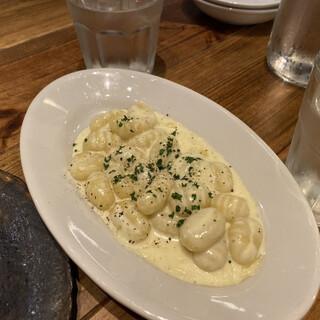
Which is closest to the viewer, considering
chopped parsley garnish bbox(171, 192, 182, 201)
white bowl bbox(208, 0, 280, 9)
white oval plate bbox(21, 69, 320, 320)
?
white oval plate bbox(21, 69, 320, 320)

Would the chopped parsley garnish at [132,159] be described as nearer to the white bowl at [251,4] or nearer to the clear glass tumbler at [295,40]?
the clear glass tumbler at [295,40]

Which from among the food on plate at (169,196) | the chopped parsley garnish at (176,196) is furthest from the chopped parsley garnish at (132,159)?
the chopped parsley garnish at (176,196)

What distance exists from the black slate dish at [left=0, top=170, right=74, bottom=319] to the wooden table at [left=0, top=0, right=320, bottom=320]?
0.70 ft

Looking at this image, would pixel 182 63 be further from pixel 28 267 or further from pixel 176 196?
pixel 28 267

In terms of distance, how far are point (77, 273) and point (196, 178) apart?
0.34 meters

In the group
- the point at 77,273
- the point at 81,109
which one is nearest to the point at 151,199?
the point at 77,273

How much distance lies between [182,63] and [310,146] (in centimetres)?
68

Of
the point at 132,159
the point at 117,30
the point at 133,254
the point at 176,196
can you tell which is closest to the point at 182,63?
the point at 117,30

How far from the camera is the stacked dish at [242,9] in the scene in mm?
1395

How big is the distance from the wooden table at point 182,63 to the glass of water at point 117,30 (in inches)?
5.0

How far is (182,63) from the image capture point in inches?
53.7

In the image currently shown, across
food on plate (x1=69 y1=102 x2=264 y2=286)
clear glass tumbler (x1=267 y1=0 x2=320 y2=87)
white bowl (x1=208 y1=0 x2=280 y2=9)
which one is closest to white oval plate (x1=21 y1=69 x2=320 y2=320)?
food on plate (x1=69 y1=102 x2=264 y2=286)

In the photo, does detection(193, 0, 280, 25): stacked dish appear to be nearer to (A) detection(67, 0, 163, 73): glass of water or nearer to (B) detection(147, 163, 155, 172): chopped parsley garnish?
(A) detection(67, 0, 163, 73): glass of water

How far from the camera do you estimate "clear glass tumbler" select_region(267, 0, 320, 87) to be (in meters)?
1.14
